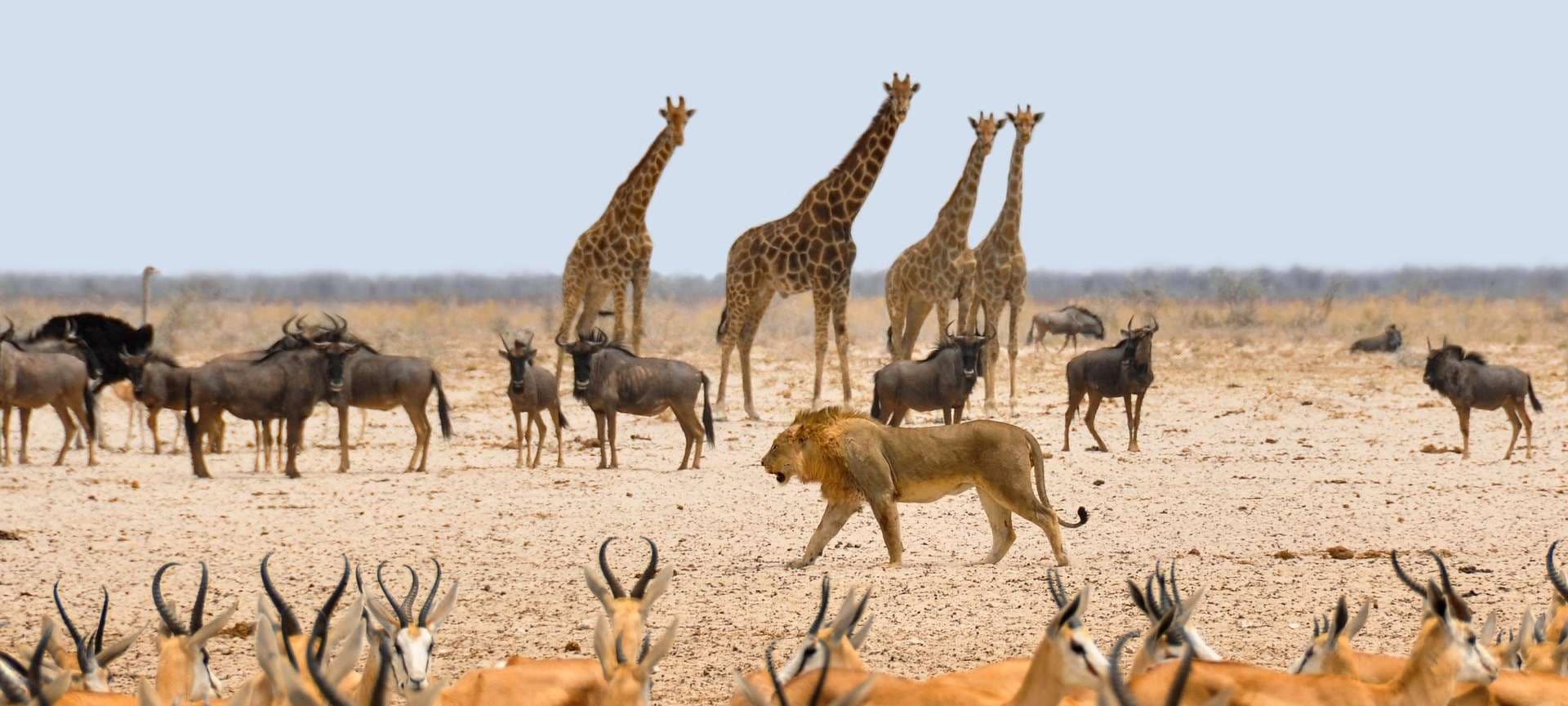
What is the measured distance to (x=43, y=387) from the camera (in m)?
19.8

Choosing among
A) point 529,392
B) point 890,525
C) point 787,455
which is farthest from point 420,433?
point 890,525

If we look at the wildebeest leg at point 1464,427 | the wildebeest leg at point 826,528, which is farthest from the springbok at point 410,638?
the wildebeest leg at point 1464,427

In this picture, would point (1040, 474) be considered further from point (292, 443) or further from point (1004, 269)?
point (1004, 269)

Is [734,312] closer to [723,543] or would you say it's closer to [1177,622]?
[723,543]

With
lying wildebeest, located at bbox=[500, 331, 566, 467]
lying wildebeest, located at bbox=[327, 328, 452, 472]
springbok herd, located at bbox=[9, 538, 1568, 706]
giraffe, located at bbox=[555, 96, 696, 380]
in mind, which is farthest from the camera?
giraffe, located at bbox=[555, 96, 696, 380]

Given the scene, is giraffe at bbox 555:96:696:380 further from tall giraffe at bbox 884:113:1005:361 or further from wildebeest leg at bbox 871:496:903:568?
wildebeest leg at bbox 871:496:903:568

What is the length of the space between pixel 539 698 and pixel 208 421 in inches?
475

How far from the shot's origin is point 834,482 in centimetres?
1223

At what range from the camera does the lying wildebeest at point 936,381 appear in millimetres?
19719

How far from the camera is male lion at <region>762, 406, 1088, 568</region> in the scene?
1209 cm

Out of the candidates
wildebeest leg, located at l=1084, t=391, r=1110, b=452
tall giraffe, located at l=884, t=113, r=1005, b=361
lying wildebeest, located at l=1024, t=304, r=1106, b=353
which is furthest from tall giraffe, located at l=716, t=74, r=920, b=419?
lying wildebeest, located at l=1024, t=304, r=1106, b=353

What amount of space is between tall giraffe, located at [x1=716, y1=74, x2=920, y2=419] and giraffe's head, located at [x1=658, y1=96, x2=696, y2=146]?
1824 millimetres

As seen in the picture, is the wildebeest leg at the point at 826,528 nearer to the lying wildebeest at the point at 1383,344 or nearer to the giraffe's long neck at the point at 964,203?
the giraffe's long neck at the point at 964,203

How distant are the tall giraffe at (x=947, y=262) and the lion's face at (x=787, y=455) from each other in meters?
12.4
